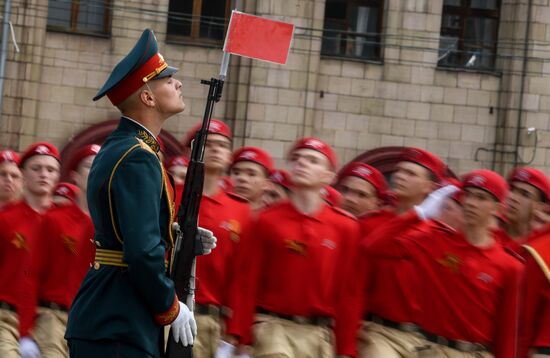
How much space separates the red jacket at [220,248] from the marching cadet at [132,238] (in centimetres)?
322

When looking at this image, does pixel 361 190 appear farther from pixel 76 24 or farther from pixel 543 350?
pixel 76 24

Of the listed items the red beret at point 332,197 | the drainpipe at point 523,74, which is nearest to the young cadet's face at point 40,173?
the red beret at point 332,197

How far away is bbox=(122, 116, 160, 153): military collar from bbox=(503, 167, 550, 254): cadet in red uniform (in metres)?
3.86

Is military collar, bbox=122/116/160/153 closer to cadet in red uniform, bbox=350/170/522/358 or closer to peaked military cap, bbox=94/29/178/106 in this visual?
peaked military cap, bbox=94/29/178/106

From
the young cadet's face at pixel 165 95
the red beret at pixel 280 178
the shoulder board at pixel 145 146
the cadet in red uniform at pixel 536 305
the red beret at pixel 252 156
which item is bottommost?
the cadet in red uniform at pixel 536 305

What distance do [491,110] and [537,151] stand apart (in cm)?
105

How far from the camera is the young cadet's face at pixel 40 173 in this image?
10.0m

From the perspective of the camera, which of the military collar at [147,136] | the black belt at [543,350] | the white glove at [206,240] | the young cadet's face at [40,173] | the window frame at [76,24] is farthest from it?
the window frame at [76,24]

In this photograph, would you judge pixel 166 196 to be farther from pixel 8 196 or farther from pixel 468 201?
pixel 8 196

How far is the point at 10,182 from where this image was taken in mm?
10297

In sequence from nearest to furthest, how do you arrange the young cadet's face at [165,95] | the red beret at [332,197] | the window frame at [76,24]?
the young cadet's face at [165,95] → the red beret at [332,197] → the window frame at [76,24]

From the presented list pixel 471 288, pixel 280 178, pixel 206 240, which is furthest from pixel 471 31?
pixel 206 240

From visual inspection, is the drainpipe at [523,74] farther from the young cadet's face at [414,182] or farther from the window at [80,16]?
the young cadet's face at [414,182]

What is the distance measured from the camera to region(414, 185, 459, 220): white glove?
8.66 metres
